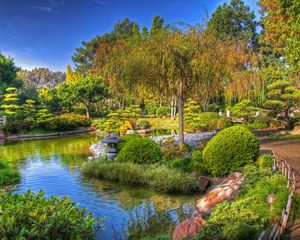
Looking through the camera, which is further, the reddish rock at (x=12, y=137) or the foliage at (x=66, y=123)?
the foliage at (x=66, y=123)

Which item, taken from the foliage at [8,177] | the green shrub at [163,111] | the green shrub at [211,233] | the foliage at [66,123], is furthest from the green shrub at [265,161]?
the green shrub at [163,111]

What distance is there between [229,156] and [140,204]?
320 cm

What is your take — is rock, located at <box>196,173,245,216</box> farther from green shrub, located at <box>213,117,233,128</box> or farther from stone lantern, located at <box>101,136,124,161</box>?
green shrub, located at <box>213,117,233,128</box>

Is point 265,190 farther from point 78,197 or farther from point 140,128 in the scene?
point 140,128

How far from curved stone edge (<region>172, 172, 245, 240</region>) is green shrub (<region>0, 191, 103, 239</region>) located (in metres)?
1.51

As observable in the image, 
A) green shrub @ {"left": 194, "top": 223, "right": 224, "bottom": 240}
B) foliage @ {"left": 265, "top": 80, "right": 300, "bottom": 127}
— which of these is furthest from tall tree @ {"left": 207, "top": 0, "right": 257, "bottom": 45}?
green shrub @ {"left": 194, "top": 223, "right": 224, "bottom": 240}

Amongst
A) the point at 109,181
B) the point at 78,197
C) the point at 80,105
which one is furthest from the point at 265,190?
the point at 80,105

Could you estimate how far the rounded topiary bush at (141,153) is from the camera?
38.5 ft

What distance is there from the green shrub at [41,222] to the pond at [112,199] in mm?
1548

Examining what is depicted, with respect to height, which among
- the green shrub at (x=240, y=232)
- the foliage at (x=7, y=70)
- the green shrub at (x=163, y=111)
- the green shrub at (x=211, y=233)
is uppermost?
the foliage at (x=7, y=70)

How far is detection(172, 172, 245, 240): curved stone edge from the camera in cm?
558

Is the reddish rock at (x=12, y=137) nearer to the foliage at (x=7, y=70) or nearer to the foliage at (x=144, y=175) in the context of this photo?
the foliage at (x=144, y=175)

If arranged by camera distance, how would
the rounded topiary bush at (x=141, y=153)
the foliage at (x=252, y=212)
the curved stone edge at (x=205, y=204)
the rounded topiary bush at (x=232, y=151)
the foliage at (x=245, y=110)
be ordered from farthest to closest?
the foliage at (x=245, y=110) → the rounded topiary bush at (x=141, y=153) → the rounded topiary bush at (x=232, y=151) → the curved stone edge at (x=205, y=204) → the foliage at (x=252, y=212)

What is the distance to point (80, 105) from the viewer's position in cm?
4228
